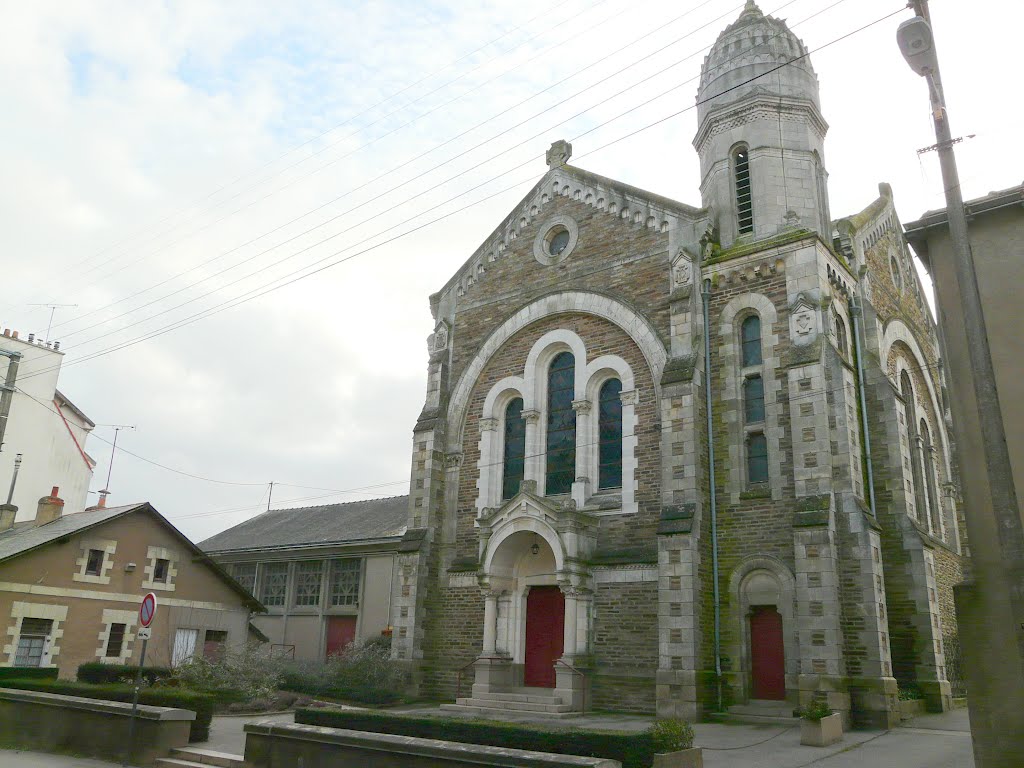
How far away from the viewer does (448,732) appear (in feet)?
38.1

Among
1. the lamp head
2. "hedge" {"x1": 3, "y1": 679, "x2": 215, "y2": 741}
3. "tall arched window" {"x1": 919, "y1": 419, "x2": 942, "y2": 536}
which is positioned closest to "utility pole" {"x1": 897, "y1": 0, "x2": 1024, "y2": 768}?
the lamp head

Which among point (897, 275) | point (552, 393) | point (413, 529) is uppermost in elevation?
point (897, 275)

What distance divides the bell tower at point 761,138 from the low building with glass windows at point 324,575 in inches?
612

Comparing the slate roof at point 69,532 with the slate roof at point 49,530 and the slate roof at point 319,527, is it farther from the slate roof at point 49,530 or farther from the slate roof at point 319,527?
the slate roof at point 319,527

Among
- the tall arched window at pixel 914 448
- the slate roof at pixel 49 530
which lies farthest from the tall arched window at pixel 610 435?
the slate roof at pixel 49 530

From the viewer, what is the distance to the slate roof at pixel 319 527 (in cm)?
3266

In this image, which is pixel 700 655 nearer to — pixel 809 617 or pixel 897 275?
pixel 809 617

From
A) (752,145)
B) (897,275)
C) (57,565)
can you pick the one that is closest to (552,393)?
(752,145)

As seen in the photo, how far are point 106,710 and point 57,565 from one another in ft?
30.9

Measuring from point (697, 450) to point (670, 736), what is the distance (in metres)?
9.90

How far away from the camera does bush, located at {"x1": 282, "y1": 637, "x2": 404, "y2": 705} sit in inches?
847

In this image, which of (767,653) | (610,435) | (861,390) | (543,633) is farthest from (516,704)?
(861,390)

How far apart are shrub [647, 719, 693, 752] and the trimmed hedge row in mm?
99

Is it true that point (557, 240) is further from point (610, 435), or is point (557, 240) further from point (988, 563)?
point (988, 563)
